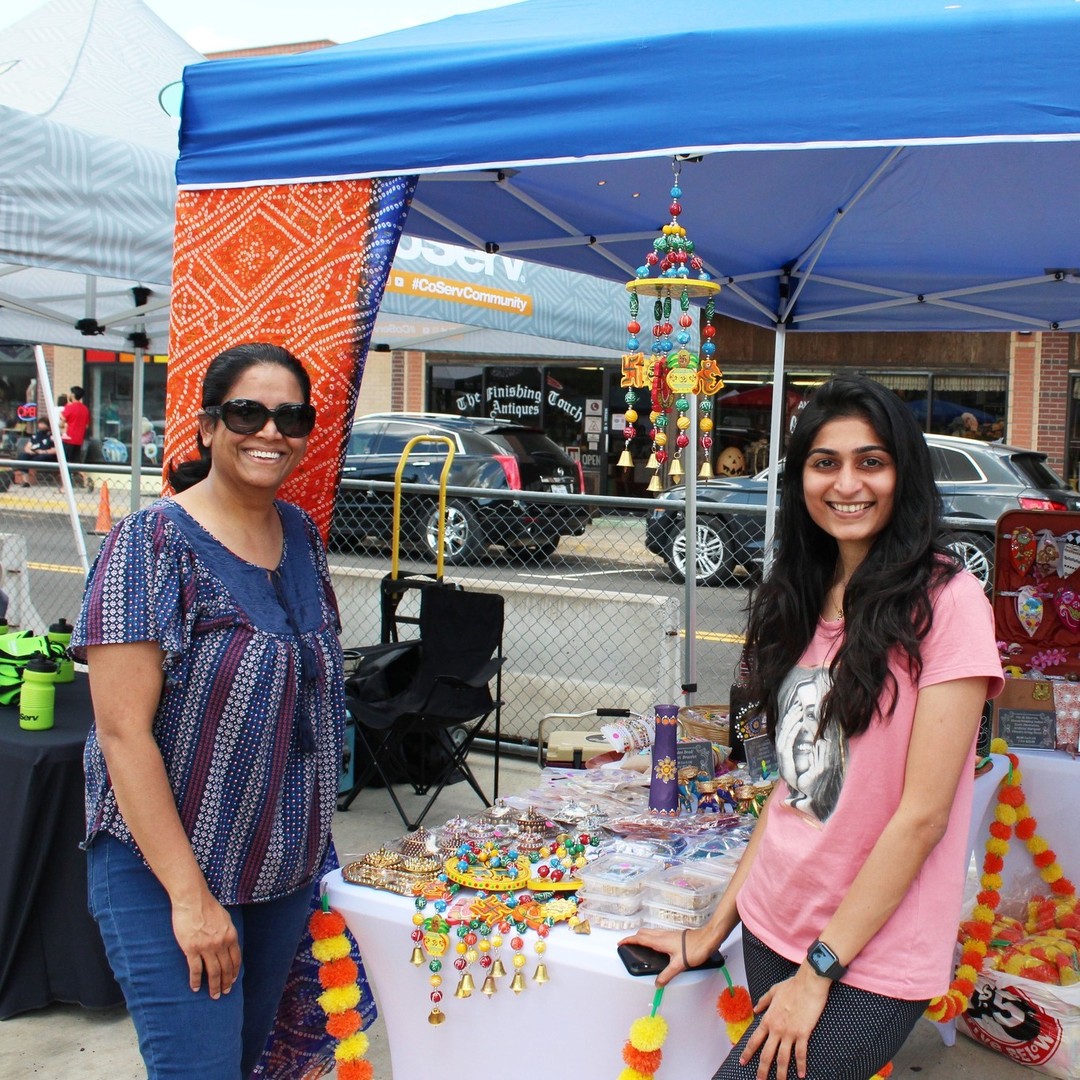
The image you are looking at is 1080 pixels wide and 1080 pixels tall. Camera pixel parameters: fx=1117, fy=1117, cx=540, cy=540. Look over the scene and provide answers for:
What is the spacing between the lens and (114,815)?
68.8 inches

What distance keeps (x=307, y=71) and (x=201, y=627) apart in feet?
4.70

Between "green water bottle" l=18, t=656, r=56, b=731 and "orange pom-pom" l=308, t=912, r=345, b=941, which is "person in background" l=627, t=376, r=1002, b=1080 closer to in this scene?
"orange pom-pom" l=308, t=912, r=345, b=941

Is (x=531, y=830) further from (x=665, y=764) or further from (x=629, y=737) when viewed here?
(x=629, y=737)

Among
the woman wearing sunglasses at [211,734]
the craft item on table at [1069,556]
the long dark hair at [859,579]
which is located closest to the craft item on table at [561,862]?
the woman wearing sunglasses at [211,734]

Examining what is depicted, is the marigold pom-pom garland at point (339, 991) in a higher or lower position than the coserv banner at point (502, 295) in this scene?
lower

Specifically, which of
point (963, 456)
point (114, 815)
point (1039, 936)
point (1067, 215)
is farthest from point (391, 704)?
point (963, 456)

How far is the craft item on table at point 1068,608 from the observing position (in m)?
3.72

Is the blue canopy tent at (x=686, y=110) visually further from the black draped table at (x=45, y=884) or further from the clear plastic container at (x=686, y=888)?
the black draped table at (x=45, y=884)

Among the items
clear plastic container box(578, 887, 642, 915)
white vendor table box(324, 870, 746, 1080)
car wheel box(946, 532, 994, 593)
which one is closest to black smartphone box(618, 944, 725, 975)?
white vendor table box(324, 870, 746, 1080)

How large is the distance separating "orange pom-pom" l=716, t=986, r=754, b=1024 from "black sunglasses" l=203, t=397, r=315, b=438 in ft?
4.01

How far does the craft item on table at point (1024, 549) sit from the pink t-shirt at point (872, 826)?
2348 mm

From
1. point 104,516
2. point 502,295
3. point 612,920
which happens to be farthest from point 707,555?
point 104,516

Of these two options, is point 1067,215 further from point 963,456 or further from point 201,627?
point 963,456

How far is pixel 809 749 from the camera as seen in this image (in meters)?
1.69
